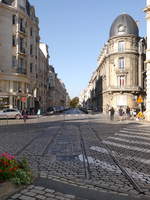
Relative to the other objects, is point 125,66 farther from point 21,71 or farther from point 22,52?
point 21,71

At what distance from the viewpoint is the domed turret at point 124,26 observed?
53.0m

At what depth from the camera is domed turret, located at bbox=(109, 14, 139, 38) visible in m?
53.0

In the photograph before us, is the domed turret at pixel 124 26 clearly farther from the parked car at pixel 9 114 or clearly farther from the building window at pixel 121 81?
the parked car at pixel 9 114

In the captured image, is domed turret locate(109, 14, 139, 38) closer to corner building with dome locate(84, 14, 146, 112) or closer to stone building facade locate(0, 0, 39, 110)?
corner building with dome locate(84, 14, 146, 112)

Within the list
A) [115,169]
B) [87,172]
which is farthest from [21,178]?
[115,169]

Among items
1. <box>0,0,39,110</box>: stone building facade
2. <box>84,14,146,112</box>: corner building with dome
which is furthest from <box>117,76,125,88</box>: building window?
<box>0,0,39,110</box>: stone building facade

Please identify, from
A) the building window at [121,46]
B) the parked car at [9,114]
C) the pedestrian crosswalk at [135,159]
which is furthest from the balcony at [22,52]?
the pedestrian crosswalk at [135,159]

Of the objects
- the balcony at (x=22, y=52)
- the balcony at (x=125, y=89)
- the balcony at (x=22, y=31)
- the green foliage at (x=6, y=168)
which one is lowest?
the green foliage at (x=6, y=168)

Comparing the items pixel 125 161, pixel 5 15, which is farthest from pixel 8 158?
pixel 5 15

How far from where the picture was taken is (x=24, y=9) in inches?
1619

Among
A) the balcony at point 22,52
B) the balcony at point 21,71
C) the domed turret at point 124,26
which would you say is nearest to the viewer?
the balcony at point 21,71

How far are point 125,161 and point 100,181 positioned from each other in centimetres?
217

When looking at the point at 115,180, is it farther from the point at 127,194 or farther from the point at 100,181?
the point at 127,194

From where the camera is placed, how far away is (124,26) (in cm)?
5328
